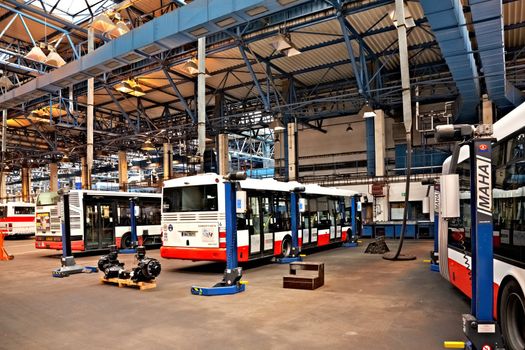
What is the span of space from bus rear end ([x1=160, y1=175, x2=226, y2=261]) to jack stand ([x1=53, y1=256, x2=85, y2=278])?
2.59 metres

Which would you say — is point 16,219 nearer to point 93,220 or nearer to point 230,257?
point 93,220

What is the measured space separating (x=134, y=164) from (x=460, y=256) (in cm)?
4436

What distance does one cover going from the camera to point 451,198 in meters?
4.38

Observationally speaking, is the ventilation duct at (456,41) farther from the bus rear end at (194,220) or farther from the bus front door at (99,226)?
the bus front door at (99,226)

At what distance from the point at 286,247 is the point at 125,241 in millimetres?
8008

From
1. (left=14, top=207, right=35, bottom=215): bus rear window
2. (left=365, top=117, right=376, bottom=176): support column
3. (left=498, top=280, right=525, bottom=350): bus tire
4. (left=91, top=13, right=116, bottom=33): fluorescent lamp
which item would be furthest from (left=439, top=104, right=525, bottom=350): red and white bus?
(left=14, top=207, right=35, bottom=215): bus rear window

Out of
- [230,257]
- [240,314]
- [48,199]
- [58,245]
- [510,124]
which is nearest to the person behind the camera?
[510,124]

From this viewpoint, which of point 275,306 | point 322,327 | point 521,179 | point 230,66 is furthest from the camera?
point 230,66

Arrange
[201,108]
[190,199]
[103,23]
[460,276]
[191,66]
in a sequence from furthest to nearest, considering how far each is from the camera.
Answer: [191,66] < [103,23] < [201,108] < [190,199] < [460,276]

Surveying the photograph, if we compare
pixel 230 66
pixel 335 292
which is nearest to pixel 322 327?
pixel 335 292

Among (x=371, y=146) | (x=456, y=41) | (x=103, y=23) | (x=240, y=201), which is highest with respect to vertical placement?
(x=103, y=23)

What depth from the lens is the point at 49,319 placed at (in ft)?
23.0

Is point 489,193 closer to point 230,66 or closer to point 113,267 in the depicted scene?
Result: point 113,267

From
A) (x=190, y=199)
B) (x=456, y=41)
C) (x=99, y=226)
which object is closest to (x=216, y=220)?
(x=190, y=199)
